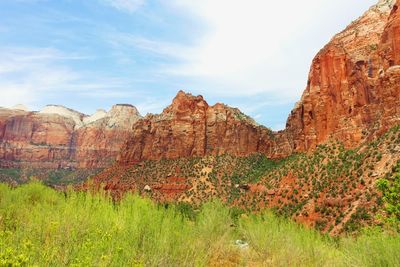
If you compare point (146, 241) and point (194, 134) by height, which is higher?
point (194, 134)

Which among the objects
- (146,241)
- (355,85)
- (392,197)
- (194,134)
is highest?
(355,85)

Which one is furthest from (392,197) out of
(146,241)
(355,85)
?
(355,85)

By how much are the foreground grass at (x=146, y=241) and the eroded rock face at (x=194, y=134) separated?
85807 millimetres

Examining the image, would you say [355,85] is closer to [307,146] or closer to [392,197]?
[307,146]

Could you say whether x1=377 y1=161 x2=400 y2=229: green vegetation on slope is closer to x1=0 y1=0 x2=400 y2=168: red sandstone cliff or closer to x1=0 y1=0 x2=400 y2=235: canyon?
x1=0 y1=0 x2=400 y2=235: canyon

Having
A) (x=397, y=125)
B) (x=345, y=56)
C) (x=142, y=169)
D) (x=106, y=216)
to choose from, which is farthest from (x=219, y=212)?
(x=142, y=169)

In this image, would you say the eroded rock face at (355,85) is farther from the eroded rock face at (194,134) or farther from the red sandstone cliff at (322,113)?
the eroded rock face at (194,134)

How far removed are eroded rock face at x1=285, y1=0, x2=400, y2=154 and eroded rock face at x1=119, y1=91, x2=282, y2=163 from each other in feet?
60.7

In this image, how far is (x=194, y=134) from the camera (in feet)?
351

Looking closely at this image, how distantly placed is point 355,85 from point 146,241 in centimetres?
6895

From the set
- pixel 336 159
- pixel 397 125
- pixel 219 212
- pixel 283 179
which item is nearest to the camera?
pixel 219 212

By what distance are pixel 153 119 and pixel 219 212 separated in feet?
339

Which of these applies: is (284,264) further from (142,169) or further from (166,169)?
(142,169)

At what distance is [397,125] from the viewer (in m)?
48.7
